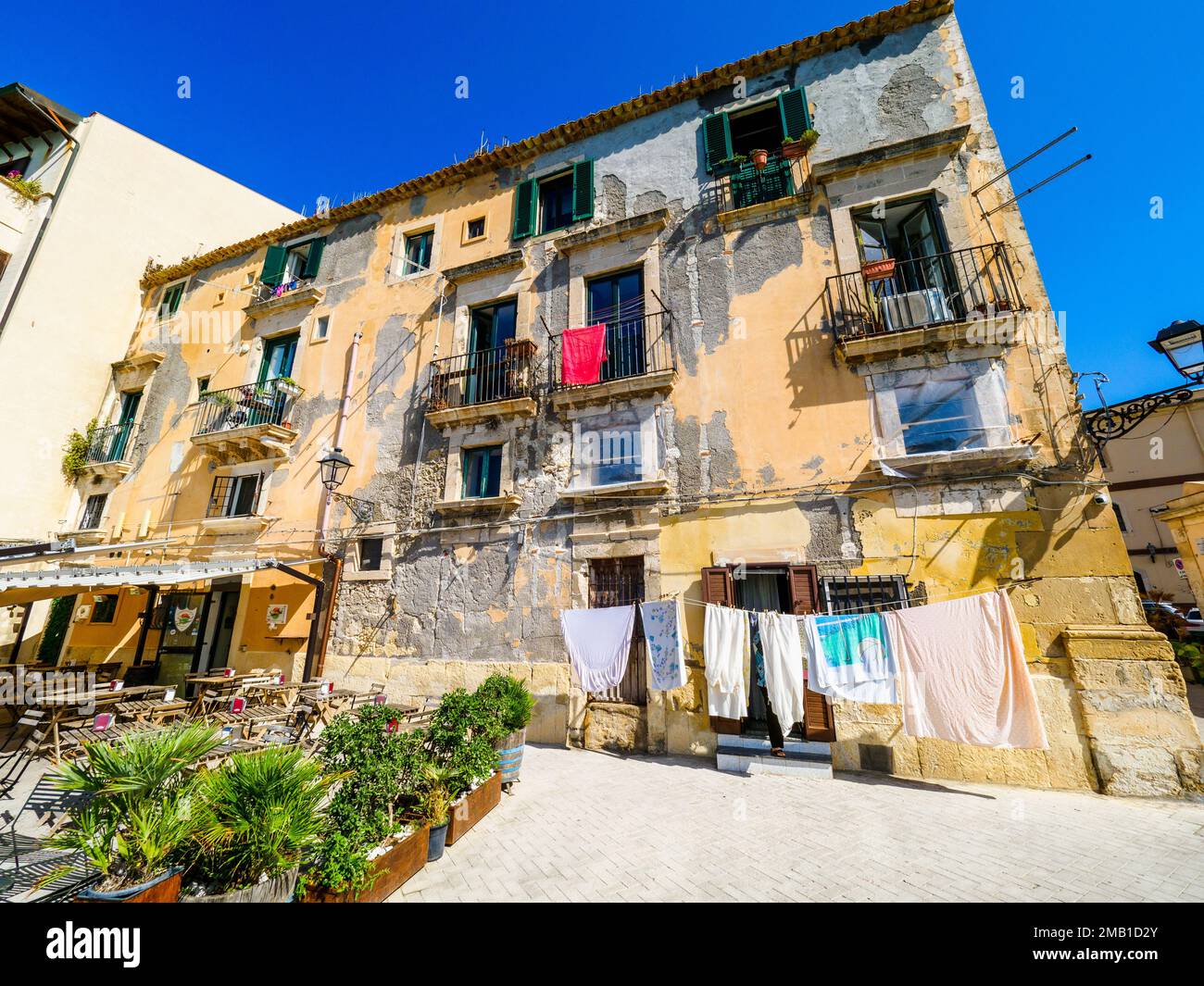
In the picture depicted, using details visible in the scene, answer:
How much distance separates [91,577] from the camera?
816 cm

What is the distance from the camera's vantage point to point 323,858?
3340 mm

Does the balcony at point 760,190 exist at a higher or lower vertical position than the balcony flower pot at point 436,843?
higher

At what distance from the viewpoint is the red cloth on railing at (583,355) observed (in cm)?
997

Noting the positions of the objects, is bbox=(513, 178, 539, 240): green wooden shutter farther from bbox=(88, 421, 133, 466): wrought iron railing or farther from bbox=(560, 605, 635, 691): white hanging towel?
bbox=(88, 421, 133, 466): wrought iron railing

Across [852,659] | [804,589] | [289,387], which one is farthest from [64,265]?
[852,659]

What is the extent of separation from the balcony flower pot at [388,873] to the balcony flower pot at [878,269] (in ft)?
32.8

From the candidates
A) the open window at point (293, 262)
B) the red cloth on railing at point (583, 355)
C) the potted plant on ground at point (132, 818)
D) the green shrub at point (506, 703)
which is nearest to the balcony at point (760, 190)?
the red cloth on railing at point (583, 355)

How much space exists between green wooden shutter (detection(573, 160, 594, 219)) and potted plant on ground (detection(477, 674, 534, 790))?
34.1 feet

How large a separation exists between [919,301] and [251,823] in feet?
34.9

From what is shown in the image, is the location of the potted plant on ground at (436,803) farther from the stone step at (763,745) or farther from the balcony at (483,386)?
the balcony at (483,386)

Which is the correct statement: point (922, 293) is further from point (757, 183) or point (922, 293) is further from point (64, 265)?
point (64, 265)

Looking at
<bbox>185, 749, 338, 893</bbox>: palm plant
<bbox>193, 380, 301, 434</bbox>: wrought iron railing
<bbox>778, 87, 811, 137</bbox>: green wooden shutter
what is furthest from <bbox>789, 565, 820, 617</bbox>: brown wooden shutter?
<bbox>193, 380, 301, 434</bbox>: wrought iron railing

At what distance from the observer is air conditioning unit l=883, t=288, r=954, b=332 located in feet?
27.2
